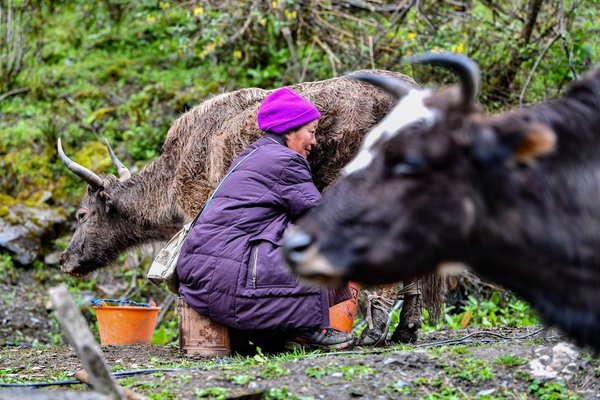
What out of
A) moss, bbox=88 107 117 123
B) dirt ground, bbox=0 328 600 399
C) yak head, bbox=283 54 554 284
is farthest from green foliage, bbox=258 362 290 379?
moss, bbox=88 107 117 123

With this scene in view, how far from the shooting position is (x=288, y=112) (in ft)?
21.1

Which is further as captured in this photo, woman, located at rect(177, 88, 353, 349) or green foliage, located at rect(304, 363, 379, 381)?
woman, located at rect(177, 88, 353, 349)

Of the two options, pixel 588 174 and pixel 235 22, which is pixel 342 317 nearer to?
pixel 588 174

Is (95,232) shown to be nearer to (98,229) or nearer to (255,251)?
(98,229)

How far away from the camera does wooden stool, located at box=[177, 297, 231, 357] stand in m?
6.64

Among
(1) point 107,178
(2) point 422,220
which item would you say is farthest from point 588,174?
(1) point 107,178

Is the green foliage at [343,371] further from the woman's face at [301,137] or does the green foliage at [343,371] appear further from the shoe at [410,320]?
the woman's face at [301,137]

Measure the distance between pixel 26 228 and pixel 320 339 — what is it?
692 cm

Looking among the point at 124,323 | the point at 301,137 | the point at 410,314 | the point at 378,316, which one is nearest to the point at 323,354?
the point at 378,316

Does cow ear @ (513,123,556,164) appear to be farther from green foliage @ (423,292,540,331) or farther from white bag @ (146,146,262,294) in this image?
green foliage @ (423,292,540,331)

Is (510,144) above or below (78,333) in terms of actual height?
above

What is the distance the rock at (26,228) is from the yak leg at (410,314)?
657 cm

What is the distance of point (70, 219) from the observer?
40.9 ft

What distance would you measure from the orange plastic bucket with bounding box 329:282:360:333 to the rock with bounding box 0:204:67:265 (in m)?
6.31
